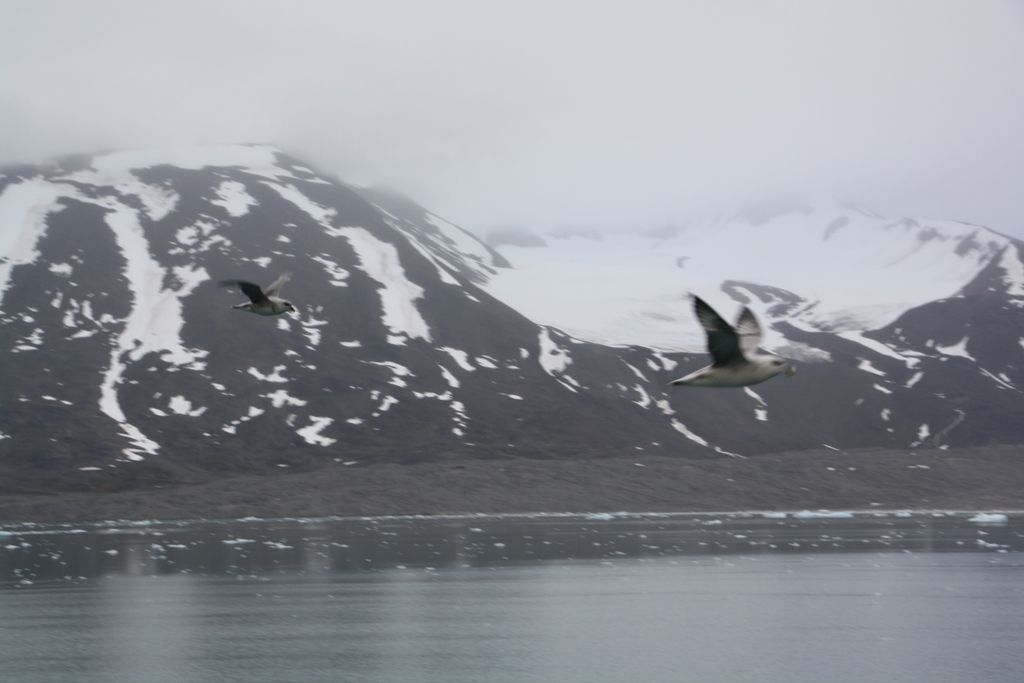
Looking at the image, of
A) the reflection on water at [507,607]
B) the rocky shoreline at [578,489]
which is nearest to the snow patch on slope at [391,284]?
the rocky shoreline at [578,489]

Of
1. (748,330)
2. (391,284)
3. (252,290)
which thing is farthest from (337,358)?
(748,330)

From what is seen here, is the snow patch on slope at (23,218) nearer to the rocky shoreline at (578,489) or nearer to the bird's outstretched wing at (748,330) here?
the rocky shoreline at (578,489)

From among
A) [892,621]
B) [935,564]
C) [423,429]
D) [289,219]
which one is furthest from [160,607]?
[289,219]

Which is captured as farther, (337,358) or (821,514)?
(337,358)

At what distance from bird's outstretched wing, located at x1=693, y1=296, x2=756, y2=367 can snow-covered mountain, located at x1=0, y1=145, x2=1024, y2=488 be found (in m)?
93.4

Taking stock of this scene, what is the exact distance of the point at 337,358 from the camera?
14000 cm

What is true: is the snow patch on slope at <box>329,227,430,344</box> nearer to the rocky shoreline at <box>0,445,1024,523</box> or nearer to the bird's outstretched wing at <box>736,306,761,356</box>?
the rocky shoreline at <box>0,445,1024,523</box>

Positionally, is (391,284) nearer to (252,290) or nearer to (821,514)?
(821,514)

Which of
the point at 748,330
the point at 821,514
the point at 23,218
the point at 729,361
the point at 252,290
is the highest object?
the point at 23,218

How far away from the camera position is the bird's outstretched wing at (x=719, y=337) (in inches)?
555

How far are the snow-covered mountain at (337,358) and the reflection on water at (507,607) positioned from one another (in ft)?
142

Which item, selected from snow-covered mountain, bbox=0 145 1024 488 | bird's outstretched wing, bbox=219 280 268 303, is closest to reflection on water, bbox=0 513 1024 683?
bird's outstretched wing, bbox=219 280 268 303

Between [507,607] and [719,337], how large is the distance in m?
32.6

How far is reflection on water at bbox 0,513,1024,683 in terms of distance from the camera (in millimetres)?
33000
